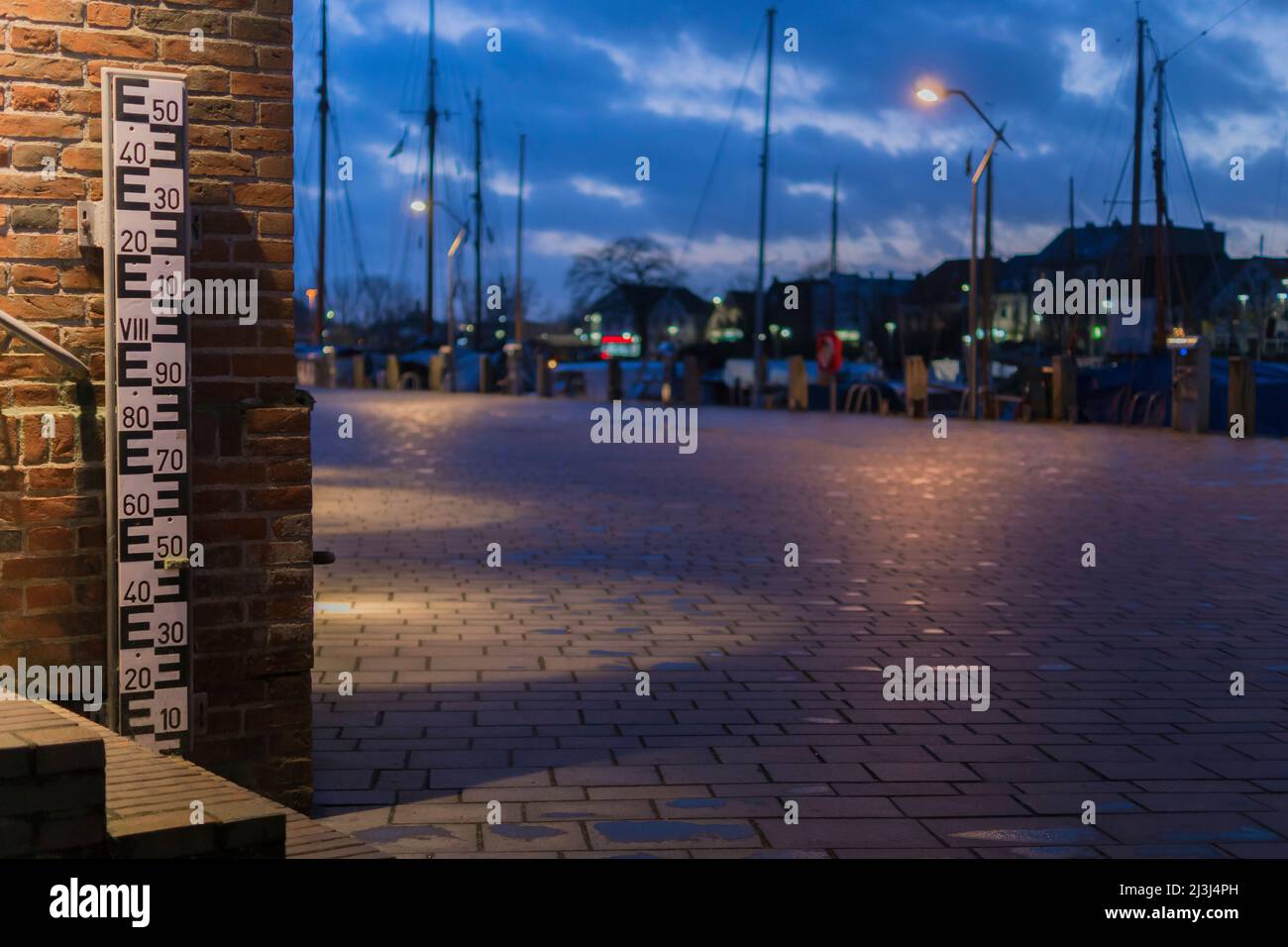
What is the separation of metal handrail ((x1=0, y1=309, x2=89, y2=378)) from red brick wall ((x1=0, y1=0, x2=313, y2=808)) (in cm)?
7

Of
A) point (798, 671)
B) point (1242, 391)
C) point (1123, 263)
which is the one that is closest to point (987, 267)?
point (1242, 391)

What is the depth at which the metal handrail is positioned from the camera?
15.1 ft

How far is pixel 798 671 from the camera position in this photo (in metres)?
7.36

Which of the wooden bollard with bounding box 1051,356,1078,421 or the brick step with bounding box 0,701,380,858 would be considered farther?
the wooden bollard with bounding box 1051,356,1078,421

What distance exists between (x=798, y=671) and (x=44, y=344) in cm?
382

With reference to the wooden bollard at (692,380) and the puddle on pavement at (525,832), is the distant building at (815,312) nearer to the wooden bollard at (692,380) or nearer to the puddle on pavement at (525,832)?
the wooden bollard at (692,380)

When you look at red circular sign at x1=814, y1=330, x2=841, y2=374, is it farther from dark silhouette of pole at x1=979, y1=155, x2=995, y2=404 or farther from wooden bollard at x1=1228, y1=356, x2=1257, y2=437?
wooden bollard at x1=1228, y1=356, x2=1257, y2=437

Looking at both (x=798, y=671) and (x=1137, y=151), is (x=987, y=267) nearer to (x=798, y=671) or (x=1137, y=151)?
(x=1137, y=151)

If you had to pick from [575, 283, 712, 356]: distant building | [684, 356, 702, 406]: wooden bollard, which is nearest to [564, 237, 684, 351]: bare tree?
[575, 283, 712, 356]: distant building

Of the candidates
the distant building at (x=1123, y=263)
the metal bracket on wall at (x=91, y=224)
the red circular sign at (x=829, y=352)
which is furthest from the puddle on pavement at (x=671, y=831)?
the distant building at (x=1123, y=263)
